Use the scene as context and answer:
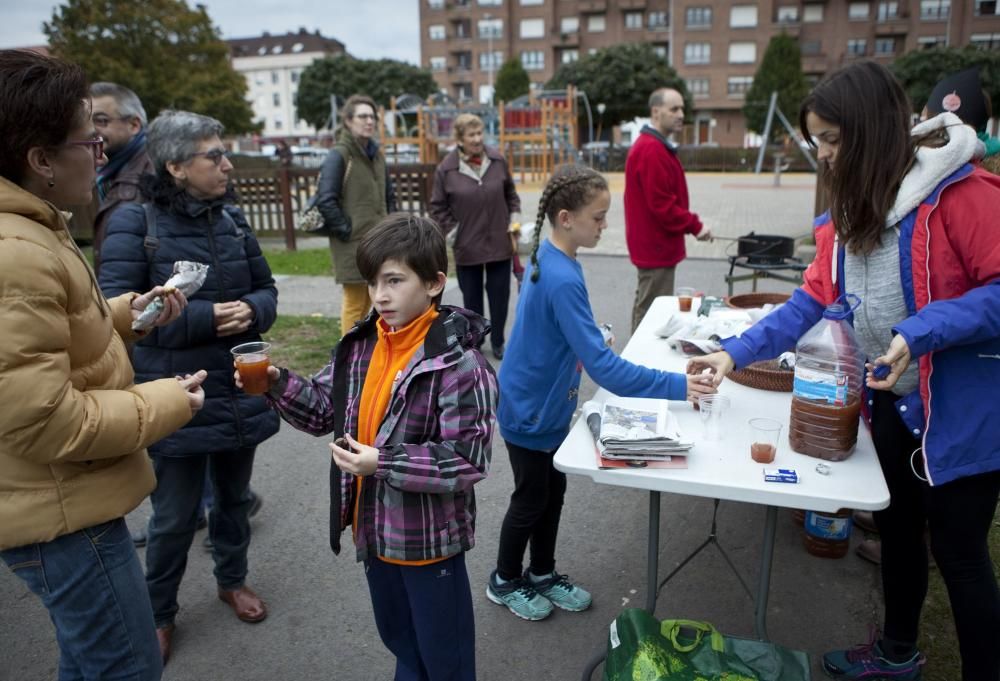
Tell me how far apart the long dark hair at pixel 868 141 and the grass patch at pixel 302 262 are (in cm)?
859

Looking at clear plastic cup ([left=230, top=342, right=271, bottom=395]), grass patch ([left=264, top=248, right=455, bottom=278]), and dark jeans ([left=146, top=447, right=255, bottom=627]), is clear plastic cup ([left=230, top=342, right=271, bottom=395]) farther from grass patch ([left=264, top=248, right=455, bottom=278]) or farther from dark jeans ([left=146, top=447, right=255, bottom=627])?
grass patch ([left=264, top=248, right=455, bottom=278])

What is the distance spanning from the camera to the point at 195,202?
2508 millimetres

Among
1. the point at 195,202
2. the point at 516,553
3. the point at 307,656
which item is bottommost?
the point at 307,656

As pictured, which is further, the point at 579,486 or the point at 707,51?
the point at 707,51

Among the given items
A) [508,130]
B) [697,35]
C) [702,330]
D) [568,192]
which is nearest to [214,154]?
[568,192]

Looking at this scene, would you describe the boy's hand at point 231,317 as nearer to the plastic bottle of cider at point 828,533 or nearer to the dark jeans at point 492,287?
the plastic bottle of cider at point 828,533

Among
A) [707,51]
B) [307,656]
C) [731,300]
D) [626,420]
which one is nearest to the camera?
[626,420]

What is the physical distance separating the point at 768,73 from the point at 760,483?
53.2 m

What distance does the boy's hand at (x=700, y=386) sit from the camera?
228cm

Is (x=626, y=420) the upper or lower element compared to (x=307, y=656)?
upper

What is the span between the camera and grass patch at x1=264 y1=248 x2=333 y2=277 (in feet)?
33.5

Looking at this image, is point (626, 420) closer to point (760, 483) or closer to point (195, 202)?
point (760, 483)

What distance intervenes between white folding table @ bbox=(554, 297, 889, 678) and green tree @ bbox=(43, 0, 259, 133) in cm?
3274

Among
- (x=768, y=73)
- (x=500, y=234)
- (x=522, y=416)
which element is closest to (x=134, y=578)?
(x=522, y=416)
